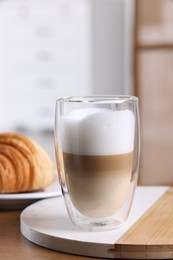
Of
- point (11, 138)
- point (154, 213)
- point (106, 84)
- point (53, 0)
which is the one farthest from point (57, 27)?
point (154, 213)

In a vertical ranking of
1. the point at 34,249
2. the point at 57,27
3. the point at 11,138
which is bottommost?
the point at 34,249

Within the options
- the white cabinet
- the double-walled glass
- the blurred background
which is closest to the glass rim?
the double-walled glass

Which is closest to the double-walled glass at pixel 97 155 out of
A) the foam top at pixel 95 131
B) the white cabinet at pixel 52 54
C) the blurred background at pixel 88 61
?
the foam top at pixel 95 131

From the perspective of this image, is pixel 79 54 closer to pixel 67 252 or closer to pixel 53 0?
pixel 53 0

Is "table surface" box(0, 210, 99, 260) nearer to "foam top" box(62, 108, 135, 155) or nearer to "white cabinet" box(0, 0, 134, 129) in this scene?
"foam top" box(62, 108, 135, 155)

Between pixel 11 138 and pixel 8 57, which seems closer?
pixel 11 138

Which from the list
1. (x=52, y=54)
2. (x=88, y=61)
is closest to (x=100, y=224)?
(x=88, y=61)

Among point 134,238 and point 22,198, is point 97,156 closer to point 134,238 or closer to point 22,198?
point 134,238
